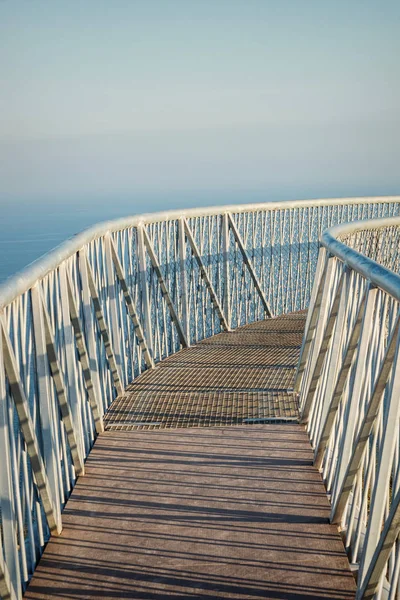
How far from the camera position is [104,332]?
211 inches

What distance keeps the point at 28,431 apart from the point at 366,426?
4.50 feet

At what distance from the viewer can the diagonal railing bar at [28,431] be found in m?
2.73

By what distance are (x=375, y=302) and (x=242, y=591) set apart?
4.28 feet

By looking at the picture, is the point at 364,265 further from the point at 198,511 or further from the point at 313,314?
the point at 313,314

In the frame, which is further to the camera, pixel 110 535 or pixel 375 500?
pixel 110 535

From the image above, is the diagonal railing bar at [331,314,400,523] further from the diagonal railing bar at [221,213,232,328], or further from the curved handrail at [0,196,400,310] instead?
the diagonal railing bar at [221,213,232,328]

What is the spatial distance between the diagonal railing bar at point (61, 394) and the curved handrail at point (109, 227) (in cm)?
24

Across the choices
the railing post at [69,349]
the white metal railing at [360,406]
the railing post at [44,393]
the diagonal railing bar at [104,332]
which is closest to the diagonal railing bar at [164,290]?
the diagonal railing bar at [104,332]

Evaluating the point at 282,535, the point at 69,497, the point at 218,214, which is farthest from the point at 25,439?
the point at 218,214

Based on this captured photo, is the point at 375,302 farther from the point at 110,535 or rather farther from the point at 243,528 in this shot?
the point at 110,535

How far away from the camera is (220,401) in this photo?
539cm

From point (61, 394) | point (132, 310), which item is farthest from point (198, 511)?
point (132, 310)

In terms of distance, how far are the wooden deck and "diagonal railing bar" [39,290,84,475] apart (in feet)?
0.45

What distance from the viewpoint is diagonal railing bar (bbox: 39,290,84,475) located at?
349 centimetres
